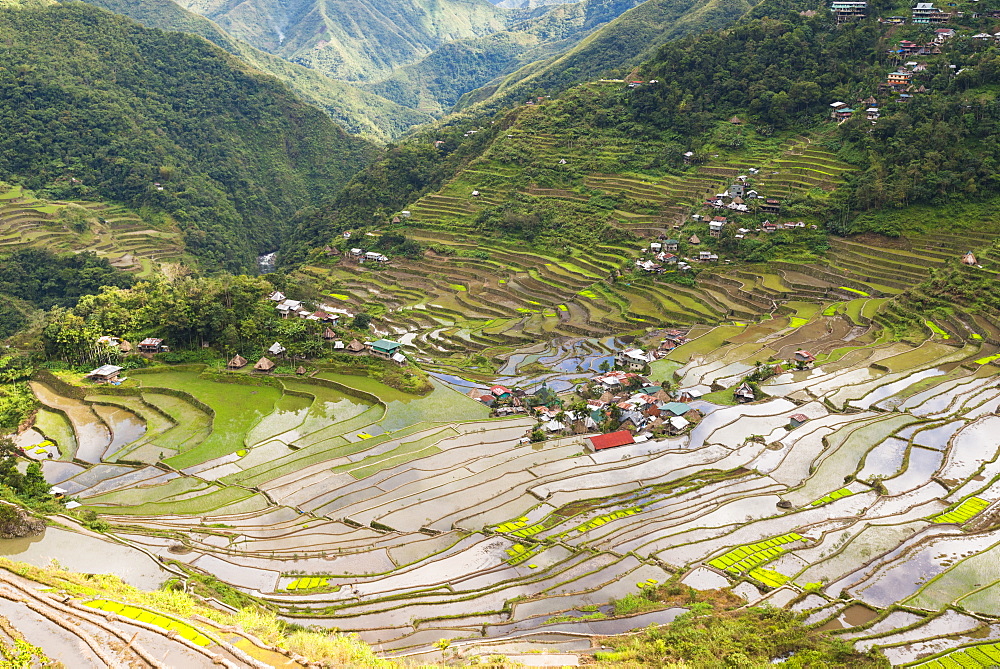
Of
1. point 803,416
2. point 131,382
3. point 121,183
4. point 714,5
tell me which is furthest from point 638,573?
point 714,5

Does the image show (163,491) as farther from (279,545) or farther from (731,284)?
(731,284)

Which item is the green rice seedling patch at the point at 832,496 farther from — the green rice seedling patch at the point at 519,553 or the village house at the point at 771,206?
the village house at the point at 771,206

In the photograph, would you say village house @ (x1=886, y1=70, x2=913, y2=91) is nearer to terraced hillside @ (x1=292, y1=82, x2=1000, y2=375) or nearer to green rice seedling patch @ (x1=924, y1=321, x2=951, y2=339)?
terraced hillside @ (x1=292, y1=82, x2=1000, y2=375)

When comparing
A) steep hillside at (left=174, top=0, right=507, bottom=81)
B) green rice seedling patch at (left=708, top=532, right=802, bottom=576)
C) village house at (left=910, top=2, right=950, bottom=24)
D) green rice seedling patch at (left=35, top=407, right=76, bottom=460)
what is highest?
steep hillside at (left=174, top=0, right=507, bottom=81)

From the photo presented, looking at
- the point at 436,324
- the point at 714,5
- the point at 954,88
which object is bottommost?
the point at 436,324

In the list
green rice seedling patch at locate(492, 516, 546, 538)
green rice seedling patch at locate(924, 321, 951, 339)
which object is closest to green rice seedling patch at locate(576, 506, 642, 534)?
green rice seedling patch at locate(492, 516, 546, 538)

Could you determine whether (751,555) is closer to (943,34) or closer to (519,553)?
(519,553)
